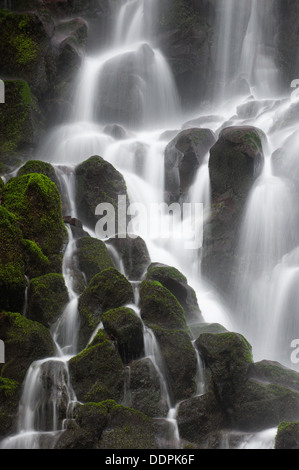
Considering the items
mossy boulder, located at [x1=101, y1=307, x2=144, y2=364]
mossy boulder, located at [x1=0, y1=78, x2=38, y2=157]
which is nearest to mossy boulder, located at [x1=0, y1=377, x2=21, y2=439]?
mossy boulder, located at [x1=101, y1=307, x2=144, y2=364]

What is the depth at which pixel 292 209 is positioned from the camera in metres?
13.6

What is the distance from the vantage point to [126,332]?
8.05m

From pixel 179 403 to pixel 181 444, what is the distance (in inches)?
36.4

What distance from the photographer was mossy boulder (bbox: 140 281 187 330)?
8.92m

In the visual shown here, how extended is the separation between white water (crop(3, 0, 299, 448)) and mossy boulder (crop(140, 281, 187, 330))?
0.51m

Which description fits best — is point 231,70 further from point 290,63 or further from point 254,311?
point 254,311

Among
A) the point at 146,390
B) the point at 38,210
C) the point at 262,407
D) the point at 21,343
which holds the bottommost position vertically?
the point at 262,407

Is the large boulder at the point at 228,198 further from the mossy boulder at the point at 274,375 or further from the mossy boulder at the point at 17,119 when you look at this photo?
the mossy boulder at the point at 17,119

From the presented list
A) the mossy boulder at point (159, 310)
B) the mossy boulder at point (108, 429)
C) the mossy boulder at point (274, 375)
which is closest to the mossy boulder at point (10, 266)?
the mossy boulder at point (159, 310)

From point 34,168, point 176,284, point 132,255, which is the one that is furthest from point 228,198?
point 34,168

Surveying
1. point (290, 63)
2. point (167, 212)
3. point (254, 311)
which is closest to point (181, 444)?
point (254, 311)

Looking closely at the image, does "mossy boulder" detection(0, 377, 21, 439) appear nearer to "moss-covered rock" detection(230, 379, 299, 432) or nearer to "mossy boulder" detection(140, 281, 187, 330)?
"mossy boulder" detection(140, 281, 187, 330)

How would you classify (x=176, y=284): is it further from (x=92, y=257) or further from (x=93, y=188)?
(x=93, y=188)

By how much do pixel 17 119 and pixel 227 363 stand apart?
42.1ft
